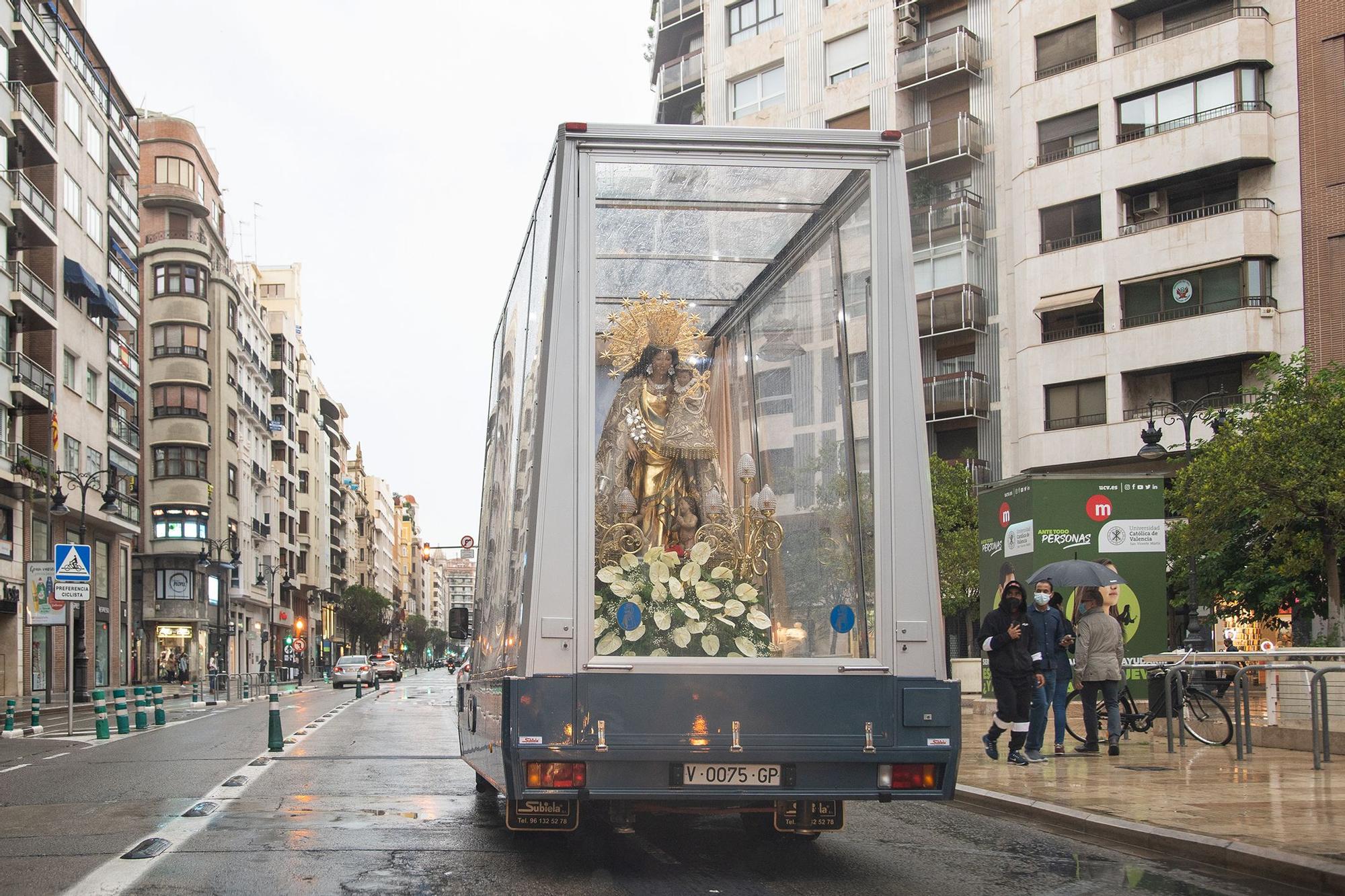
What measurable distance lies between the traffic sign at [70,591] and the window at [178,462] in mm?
43863

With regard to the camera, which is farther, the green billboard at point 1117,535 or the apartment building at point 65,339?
the apartment building at point 65,339

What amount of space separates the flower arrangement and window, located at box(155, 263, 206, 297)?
63478 mm

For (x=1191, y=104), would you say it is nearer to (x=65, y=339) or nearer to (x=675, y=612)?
(x=65, y=339)

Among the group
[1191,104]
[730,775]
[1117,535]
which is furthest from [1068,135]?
[730,775]

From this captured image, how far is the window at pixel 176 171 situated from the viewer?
228ft

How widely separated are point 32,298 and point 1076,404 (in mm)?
30871

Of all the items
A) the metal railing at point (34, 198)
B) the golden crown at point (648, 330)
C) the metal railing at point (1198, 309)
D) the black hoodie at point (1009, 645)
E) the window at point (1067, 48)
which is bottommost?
the black hoodie at point (1009, 645)

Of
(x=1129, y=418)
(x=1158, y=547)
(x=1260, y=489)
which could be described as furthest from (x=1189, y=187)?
(x=1158, y=547)

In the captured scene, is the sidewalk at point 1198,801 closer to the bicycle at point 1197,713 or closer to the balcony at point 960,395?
the bicycle at point 1197,713

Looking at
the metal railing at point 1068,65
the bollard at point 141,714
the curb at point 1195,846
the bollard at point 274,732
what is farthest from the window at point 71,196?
the curb at point 1195,846

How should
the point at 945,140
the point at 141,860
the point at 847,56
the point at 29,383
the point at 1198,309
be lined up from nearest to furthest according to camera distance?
the point at 141,860, the point at 1198,309, the point at 29,383, the point at 945,140, the point at 847,56

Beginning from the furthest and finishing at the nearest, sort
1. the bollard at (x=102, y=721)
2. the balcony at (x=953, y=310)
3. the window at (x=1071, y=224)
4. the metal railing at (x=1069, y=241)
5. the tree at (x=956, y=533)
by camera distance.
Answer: the balcony at (x=953, y=310), the tree at (x=956, y=533), the window at (x=1071, y=224), the metal railing at (x=1069, y=241), the bollard at (x=102, y=721)

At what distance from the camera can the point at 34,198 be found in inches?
1683

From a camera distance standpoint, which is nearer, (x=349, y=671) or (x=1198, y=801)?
(x=1198, y=801)
